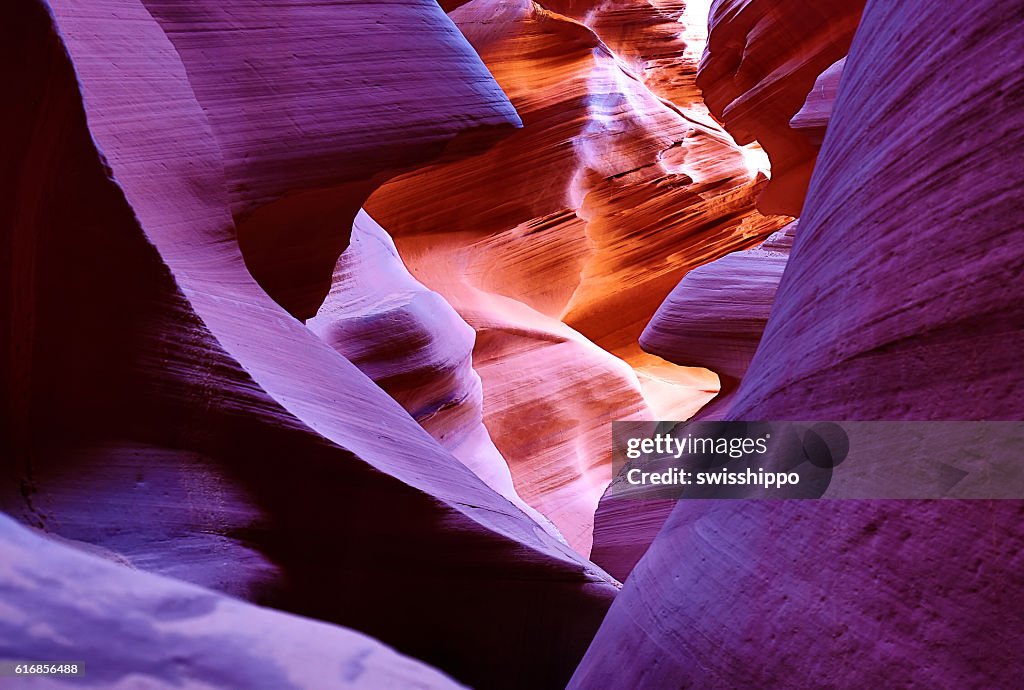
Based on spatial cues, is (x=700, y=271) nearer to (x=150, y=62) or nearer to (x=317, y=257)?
(x=317, y=257)

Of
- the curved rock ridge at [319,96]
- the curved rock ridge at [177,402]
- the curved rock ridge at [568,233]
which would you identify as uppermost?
the curved rock ridge at [319,96]

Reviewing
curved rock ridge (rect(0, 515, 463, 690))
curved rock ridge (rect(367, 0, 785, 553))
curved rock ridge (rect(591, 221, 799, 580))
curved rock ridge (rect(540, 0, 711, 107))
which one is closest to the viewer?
curved rock ridge (rect(0, 515, 463, 690))

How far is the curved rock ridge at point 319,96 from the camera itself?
1707 millimetres

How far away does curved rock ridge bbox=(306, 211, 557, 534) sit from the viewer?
3.19 meters

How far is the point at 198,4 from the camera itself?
5.74 feet

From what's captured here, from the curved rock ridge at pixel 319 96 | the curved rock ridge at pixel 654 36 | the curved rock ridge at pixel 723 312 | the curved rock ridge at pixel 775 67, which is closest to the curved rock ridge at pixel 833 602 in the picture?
the curved rock ridge at pixel 319 96

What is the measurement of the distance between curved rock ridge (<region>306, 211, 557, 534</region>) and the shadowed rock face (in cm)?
203

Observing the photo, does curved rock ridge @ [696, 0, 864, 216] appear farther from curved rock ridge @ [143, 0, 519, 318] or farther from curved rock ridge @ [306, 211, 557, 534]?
curved rock ridge @ [143, 0, 519, 318]

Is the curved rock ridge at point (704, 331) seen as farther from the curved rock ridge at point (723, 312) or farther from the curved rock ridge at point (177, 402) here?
the curved rock ridge at point (177, 402)

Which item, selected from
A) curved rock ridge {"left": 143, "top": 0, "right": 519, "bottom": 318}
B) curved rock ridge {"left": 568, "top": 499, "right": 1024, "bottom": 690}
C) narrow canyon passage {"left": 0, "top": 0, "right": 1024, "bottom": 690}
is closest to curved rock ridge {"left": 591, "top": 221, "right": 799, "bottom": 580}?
narrow canyon passage {"left": 0, "top": 0, "right": 1024, "bottom": 690}

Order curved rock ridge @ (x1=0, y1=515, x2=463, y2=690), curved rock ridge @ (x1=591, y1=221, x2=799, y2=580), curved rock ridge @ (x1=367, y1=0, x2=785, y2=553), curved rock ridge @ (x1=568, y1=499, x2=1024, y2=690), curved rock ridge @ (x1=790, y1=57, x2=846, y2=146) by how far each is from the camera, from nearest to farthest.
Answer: curved rock ridge @ (x1=0, y1=515, x2=463, y2=690), curved rock ridge @ (x1=568, y1=499, x2=1024, y2=690), curved rock ridge @ (x1=591, y1=221, x2=799, y2=580), curved rock ridge @ (x1=790, y1=57, x2=846, y2=146), curved rock ridge @ (x1=367, y1=0, x2=785, y2=553)

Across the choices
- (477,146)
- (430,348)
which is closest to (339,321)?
(430,348)
